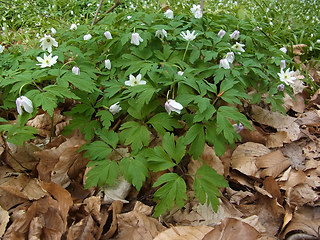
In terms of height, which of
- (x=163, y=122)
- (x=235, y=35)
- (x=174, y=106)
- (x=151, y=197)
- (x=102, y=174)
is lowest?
(x=151, y=197)

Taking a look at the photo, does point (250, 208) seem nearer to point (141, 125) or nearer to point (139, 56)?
point (141, 125)

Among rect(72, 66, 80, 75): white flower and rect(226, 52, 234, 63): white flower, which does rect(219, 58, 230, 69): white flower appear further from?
rect(72, 66, 80, 75): white flower

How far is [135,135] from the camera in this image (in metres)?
1.52

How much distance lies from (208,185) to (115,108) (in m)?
0.75

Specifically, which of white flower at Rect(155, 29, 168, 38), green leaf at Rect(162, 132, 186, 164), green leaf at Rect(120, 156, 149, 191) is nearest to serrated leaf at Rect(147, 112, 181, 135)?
green leaf at Rect(162, 132, 186, 164)

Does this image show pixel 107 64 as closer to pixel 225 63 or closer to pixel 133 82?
pixel 133 82

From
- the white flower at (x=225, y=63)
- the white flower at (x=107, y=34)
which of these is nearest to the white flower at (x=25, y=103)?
the white flower at (x=107, y=34)

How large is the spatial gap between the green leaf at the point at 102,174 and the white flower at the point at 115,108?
386 millimetres

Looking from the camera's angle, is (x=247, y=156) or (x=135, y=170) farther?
(x=247, y=156)

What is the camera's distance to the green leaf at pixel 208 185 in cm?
126

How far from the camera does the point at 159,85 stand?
1.67 metres

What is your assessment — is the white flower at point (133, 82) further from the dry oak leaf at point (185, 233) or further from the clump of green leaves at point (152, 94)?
the dry oak leaf at point (185, 233)

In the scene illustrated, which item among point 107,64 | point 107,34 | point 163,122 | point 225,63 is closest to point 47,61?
point 107,64

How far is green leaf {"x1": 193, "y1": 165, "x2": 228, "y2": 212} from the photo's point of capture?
1.26 metres
